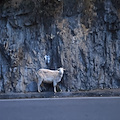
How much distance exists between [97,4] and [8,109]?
8139mm

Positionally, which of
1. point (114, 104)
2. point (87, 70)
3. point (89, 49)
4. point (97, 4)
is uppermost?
point (97, 4)

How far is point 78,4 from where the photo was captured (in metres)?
13.7

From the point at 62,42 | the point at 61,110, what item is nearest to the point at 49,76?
the point at 62,42

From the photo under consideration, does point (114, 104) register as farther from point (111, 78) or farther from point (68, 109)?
point (111, 78)

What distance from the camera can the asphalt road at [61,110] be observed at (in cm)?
696

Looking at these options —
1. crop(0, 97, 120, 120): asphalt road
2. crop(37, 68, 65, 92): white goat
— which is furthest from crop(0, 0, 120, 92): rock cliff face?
crop(0, 97, 120, 120): asphalt road

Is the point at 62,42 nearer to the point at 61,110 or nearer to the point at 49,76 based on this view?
the point at 49,76

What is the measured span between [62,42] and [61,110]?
5932mm

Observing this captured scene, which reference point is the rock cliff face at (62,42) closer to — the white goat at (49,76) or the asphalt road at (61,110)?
the white goat at (49,76)

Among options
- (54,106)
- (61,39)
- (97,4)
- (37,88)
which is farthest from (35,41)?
(54,106)

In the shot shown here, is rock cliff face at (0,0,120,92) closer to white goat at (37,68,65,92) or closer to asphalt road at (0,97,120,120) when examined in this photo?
white goat at (37,68,65,92)

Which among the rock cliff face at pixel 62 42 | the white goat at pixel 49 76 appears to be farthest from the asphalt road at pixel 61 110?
the rock cliff face at pixel 62 42

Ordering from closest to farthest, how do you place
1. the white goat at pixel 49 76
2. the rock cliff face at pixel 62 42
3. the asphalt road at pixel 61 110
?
the asphalt road at pixel 61 110
the white goat at pixel 49 76
the rock cliff face at pixel 62 42

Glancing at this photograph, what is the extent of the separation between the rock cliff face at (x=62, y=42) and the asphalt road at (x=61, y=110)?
385 cm
